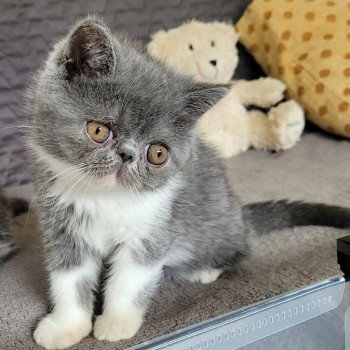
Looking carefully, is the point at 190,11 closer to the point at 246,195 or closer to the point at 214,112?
the point at 214,112

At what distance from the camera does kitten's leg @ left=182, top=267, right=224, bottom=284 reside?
1.11 m

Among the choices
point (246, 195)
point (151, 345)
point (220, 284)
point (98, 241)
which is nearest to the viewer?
point (151, 345)

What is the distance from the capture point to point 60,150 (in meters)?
0.86

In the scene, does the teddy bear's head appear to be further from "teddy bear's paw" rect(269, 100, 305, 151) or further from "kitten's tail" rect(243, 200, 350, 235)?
"kitten's tail" rect(243, 200, 350, 235)

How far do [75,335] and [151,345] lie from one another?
0.24 m

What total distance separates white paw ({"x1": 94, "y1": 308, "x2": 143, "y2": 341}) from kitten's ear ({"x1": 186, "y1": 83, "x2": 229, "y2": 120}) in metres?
0.37

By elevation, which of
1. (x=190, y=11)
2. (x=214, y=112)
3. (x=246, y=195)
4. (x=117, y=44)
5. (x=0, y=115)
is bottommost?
(x=246, y=195)

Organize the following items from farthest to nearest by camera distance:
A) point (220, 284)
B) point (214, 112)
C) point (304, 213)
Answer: point (214, 112), point (304, 213), point (220, 284)

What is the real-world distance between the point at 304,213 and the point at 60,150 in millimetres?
636

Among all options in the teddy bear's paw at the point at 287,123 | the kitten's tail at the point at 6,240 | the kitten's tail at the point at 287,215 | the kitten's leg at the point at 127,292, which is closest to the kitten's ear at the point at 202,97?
the kitten's leg at the point at 127,292

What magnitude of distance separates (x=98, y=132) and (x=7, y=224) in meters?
0.54

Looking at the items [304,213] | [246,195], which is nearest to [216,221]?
[304,213]

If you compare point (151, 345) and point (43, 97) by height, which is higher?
point (43, 97)

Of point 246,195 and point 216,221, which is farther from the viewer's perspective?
point 246,195
